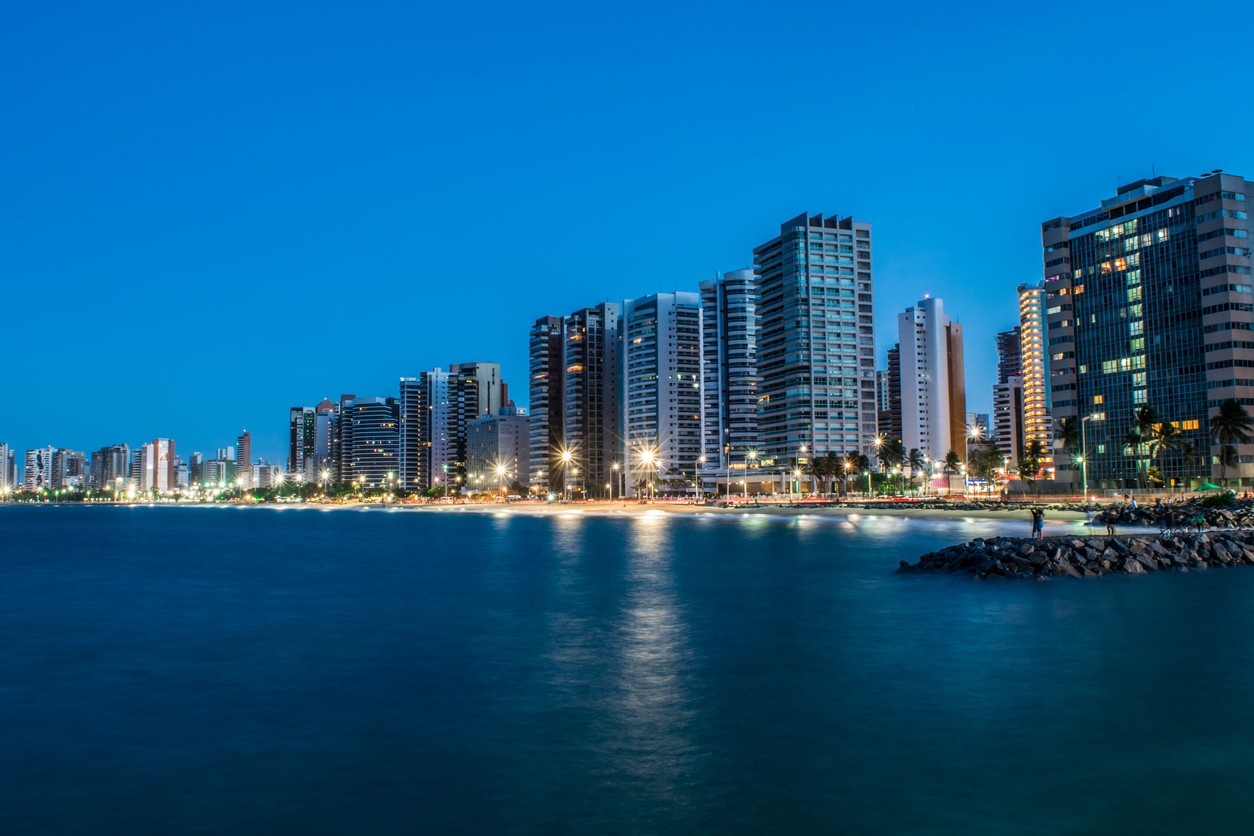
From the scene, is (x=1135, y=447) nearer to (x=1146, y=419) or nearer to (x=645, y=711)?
(x=1146, y=419)

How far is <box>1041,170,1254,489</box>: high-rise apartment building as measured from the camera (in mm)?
134750

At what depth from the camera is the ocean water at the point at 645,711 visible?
1275 centimetres

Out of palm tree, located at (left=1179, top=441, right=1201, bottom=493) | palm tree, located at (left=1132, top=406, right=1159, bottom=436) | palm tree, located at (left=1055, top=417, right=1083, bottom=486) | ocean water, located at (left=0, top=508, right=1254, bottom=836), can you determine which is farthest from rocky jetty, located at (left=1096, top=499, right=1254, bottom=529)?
palm tree, located at (left=1055, top=417, right=1083, bottom=486)

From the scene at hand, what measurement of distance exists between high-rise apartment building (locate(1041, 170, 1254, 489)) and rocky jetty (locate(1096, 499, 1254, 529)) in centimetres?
7044

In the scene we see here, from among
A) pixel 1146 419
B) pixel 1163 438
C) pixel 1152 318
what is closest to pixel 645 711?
pixel 1163 438

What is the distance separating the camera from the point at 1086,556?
43.2m

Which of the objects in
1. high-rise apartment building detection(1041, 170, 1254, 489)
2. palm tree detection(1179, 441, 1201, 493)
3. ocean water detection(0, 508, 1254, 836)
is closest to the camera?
ocean water detection(0, 508, 1254, 836)

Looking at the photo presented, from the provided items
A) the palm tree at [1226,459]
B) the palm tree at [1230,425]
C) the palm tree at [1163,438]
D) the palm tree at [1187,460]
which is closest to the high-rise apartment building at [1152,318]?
the palm tree at [1187,460]

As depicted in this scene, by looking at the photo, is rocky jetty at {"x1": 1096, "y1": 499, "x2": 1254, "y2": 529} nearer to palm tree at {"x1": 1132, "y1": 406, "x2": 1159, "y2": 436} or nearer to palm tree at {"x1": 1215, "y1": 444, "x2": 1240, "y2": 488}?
palm tree at {"x1": 1215, "y1": 444, "x2": 1240, "y2": 488}

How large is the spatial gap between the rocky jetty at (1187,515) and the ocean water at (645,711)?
27.6m

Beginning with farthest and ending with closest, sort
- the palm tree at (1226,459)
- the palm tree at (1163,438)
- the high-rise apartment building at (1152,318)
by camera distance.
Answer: the high-rise apartment building at (1152,318) < the palm tree at (1163,438) < the palm tree at (1226,459)

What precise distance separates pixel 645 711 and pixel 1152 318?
160 meters

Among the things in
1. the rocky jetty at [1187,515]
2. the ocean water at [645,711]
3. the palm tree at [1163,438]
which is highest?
the palm tree at [1163,438]

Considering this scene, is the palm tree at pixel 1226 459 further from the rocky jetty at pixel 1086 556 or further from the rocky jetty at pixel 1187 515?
the rocky jetty at pixel 1086 556
